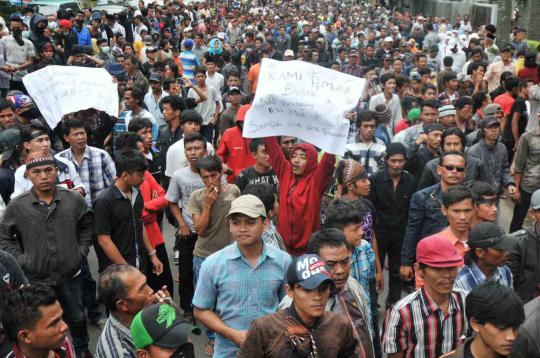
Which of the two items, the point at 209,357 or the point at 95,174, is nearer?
the point at 209,357

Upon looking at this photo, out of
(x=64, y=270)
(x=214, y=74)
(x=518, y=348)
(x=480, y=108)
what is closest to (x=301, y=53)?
(x=214, y=74)

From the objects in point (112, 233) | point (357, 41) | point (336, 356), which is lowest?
point (357, 41)

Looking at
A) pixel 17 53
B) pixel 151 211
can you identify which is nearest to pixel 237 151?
pixel 151 211

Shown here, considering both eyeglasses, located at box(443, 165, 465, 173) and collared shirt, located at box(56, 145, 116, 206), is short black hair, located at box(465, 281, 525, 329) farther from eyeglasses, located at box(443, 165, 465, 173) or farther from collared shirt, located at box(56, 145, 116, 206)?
collared shirt, located at box(56, 145, 116, 206)

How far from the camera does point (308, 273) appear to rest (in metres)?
3.36

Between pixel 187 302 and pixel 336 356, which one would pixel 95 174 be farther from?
pixel 336 356

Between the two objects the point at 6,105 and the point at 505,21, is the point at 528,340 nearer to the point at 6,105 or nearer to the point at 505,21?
the point at 6,105

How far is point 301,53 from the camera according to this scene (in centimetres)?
1838

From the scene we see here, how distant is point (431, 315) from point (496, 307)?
59 centimetres

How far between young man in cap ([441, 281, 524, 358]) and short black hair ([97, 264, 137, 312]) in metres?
1.77

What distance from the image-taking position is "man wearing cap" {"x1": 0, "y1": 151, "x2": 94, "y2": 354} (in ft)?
16.8

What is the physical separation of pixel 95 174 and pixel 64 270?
1.57 metres

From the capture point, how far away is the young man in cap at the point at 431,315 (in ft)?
12.6

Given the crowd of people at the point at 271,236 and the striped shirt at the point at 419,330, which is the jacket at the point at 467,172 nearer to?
the crowd of people at the point at 271,236
